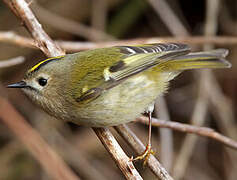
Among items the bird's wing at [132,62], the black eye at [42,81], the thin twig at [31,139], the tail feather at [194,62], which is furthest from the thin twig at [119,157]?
the thin twig at [31,139]

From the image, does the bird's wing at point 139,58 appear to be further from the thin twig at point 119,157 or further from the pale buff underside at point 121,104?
the thin twig at point 119,157

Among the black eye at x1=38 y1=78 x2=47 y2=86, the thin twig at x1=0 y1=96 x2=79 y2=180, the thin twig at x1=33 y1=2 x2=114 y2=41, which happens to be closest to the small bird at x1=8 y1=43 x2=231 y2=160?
the black eye at x1=38 y1=78 x2=47 y2=86

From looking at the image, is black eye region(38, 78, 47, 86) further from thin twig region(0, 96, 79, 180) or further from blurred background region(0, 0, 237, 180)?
blurred background region(0, 0, 237, 180)

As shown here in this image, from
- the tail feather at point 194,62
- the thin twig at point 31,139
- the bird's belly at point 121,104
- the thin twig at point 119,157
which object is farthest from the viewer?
the thin twig at point 31,139

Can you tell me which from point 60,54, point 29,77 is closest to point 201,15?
point 60,54

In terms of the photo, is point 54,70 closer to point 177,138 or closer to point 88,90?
point 88,90

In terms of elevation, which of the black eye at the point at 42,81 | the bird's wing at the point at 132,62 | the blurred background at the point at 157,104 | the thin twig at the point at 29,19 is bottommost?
the blurred background at the point at 157,104

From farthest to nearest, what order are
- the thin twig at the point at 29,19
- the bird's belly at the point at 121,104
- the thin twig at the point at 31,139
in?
the thin twig at the point at 31,139 < the thin twig at the point at 29,19 < the bird's belly at the point at 121,104

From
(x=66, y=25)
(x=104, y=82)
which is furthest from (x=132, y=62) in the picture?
(x=66, y=25)

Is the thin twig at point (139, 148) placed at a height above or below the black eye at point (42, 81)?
below
